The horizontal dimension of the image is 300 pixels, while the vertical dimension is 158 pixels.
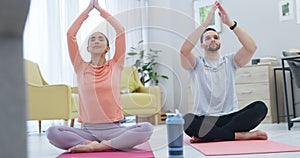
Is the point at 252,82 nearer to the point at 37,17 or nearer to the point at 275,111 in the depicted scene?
the point at 275,111

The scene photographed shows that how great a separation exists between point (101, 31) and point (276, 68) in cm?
274

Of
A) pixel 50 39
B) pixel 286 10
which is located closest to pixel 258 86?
pixel 286 10

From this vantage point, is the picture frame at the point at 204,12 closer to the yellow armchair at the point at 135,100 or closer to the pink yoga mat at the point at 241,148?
the yellow armchair at the point at 135,100

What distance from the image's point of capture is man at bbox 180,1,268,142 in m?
2.26

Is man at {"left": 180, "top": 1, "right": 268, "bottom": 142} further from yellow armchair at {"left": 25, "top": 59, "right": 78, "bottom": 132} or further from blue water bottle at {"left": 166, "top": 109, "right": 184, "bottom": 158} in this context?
yellow armchair at {"left": 25, "top": 59, "right": 78, "bottom": 132}

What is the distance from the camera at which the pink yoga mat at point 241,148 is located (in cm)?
180

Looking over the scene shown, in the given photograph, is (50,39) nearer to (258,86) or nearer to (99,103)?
(258,86)

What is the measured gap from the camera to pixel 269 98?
444cm

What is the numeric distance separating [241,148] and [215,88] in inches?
18.2

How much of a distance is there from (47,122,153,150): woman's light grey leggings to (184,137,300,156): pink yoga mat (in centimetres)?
28

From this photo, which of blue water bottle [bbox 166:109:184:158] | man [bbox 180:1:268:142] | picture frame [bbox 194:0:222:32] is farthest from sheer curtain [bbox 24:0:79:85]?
blue water bottle [bbox 166:109:184:158]

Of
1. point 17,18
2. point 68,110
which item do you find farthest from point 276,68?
point 17,18

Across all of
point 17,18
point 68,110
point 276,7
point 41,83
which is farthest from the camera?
point 276,7

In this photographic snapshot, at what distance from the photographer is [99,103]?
1.95 metres
